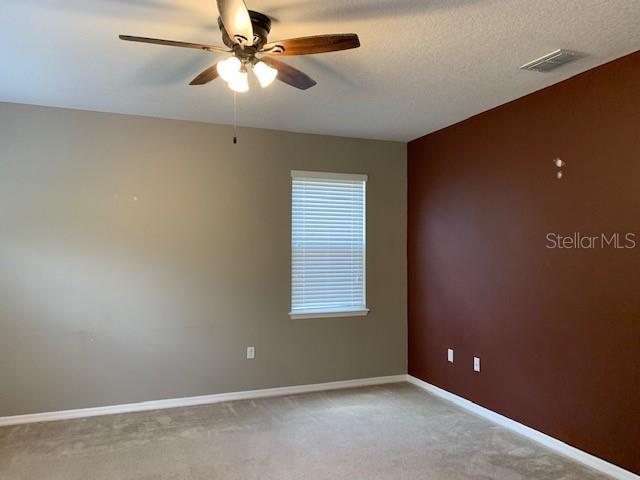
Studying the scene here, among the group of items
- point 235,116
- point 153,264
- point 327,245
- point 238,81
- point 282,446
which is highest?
point 235,116

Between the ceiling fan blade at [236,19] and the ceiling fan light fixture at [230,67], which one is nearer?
the ceiling fan blade at [236,19]

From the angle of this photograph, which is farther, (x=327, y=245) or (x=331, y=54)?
(x=327, y=245)

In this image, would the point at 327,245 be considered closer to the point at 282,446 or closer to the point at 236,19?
the point at 282,446

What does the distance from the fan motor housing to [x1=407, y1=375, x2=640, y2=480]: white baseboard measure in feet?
10.6

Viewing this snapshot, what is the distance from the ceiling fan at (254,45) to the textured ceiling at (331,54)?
179 mm

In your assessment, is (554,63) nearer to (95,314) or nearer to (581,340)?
(581,340)

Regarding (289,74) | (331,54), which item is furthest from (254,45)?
(331,54)

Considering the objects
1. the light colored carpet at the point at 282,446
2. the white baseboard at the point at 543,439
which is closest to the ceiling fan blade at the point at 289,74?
the light colored carpet at the point at 282,446

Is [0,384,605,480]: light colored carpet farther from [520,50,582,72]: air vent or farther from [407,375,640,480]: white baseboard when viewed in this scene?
[520,50,582,72]: air vent

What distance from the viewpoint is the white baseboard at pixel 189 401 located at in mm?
3750

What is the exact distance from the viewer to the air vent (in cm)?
276

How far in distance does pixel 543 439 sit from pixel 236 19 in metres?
3.39

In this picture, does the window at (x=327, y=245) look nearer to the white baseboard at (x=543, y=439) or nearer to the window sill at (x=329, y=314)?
the window sill at (x=329, y=314)

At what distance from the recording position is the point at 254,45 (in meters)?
2.25
